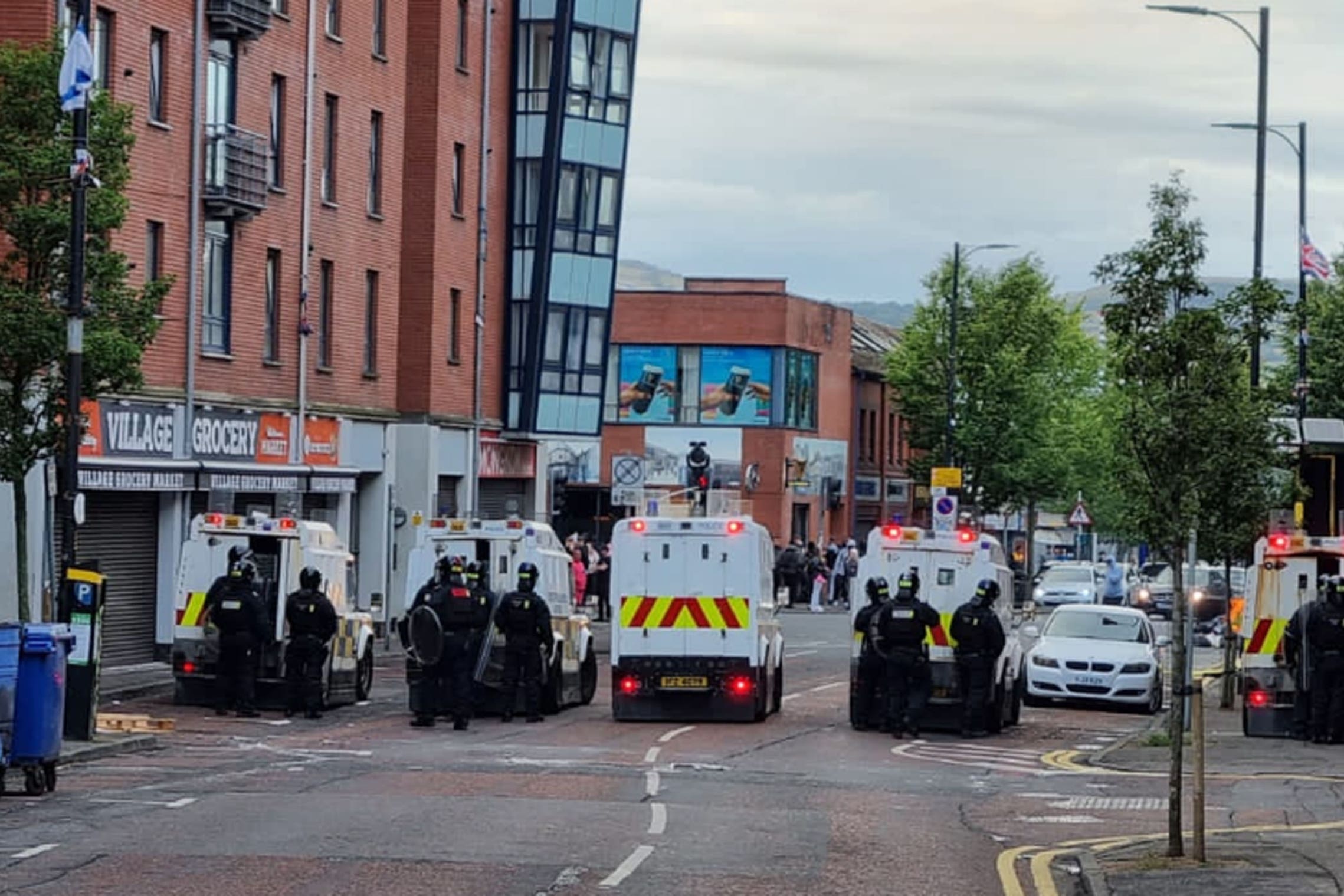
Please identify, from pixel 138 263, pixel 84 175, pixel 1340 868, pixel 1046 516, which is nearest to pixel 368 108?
pixel 138 263

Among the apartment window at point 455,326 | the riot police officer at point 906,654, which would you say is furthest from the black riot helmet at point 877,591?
the apartment window at point 455,326

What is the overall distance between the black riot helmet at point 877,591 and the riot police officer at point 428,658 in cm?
487

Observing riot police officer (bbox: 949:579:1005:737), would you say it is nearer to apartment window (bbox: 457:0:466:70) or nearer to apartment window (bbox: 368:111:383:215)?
apartment window (bbox: 368:111:383:215)

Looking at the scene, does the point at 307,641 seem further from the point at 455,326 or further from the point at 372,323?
the point at 455,326

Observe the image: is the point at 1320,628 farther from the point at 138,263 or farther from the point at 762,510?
the point at 762,510

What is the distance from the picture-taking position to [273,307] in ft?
150

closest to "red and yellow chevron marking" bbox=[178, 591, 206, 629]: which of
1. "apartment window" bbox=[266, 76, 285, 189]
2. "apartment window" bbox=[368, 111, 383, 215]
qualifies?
"apartment window" bbox=[266, 76, 285, 189]

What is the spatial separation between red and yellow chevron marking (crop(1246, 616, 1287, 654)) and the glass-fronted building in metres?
30.9

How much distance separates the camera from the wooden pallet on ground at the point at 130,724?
26672 millimetres

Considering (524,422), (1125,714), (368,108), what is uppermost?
(368,108)

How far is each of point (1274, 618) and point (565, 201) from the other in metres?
31.7

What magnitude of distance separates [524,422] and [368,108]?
11.5 m

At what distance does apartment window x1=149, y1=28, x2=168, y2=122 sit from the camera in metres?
39.8

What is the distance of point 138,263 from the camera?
3928 cm
